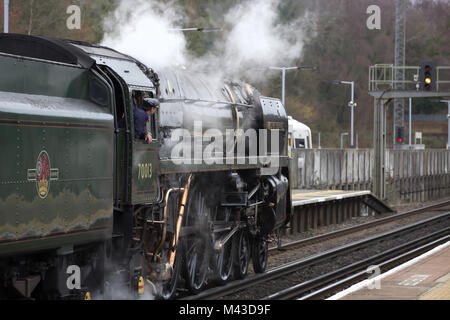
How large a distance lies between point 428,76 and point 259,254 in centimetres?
1731

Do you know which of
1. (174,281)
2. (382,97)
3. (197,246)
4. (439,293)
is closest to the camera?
(439,293)

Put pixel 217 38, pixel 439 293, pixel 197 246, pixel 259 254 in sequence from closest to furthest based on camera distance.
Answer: pixel 439 293
pixel 197 246
pixel 259 254
pixel 217 38

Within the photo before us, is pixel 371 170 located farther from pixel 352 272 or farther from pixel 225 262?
pixel 225 262

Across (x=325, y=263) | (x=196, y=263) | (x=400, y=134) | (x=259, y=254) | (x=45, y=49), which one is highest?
Answer: (x=45, y=49)

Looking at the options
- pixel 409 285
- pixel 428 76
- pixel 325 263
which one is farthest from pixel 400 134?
pixel 409 285

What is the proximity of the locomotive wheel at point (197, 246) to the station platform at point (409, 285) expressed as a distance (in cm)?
263

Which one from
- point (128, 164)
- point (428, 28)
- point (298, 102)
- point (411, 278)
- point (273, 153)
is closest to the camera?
point (128, 164)

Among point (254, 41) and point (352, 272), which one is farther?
point (254, 41)

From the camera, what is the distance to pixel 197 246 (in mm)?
11945

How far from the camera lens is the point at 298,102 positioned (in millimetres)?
48188

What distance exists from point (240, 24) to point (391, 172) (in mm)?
23645

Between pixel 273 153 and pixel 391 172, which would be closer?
pixel 273 153
